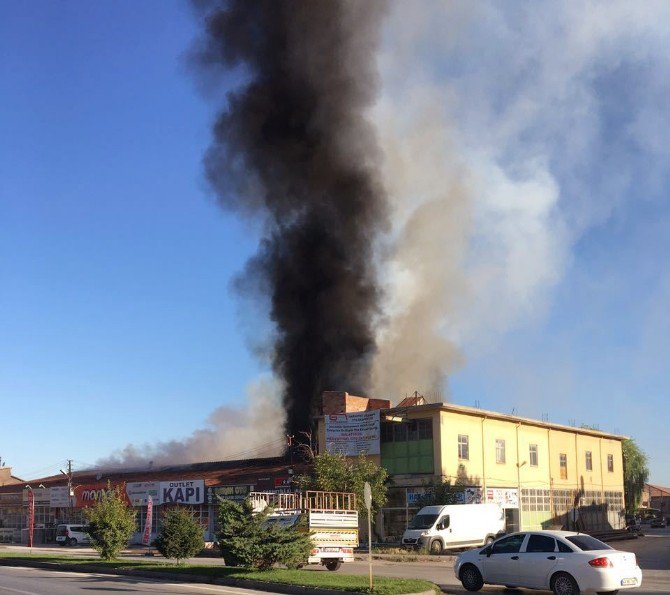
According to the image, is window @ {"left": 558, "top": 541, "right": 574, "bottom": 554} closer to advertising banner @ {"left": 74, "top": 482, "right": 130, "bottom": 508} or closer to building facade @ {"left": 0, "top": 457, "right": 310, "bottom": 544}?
building facade @ {"left": 0, "top": 457, "right": 310, "bottom": 544}

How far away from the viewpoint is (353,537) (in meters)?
25.4

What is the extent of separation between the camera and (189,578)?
21.9 meters

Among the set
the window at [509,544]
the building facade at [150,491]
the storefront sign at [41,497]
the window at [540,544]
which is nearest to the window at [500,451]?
the building facade at [150,491]

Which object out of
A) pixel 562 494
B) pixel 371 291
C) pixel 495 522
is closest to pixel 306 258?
pixel 371 291

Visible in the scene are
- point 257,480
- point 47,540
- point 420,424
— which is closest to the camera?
point 420,424

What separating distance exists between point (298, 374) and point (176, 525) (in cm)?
3949

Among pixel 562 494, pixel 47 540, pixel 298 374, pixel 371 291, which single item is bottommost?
pixel 47 540

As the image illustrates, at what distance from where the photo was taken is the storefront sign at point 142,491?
51.7m

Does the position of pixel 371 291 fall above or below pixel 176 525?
above

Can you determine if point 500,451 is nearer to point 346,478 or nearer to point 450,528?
point 346,478

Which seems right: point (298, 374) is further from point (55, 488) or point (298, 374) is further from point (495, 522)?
point (495, 522)

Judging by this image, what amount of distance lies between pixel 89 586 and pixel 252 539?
4.10 m

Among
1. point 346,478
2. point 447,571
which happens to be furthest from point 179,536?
point 346,478

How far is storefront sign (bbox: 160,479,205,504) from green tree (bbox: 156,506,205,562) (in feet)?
75.9
